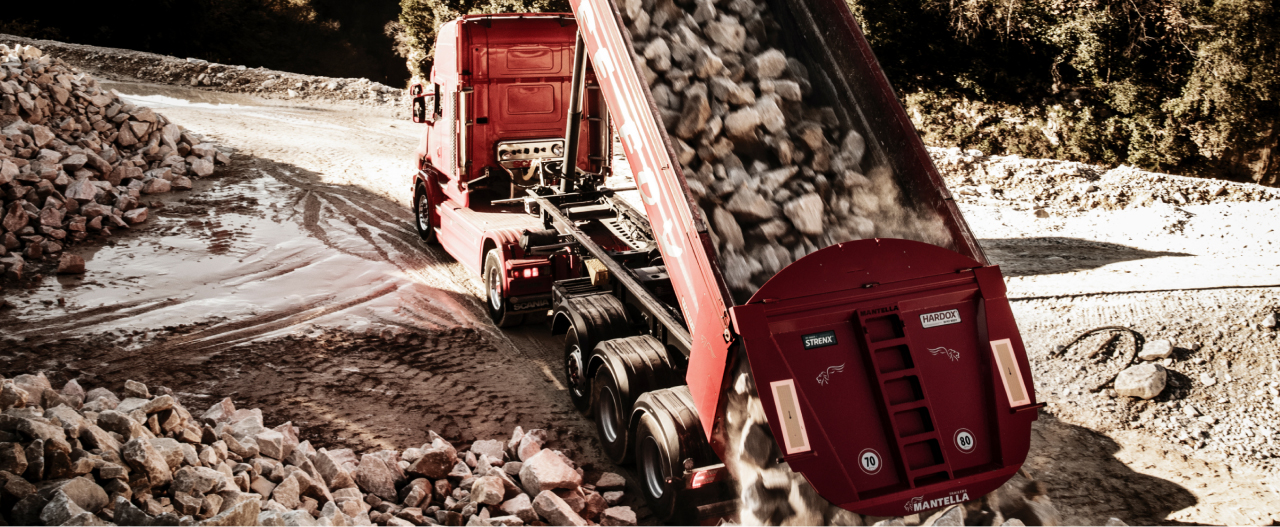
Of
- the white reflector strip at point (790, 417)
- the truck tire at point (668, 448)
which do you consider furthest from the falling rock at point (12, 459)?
the white reflector strip at point (790, 417)

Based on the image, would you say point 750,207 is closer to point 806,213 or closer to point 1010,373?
point 806,213

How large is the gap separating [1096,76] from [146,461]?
19197 mm

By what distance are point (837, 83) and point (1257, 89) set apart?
15.2 metres

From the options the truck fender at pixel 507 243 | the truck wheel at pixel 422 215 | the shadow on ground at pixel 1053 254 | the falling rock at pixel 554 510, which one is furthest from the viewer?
the truck wheel at pixel 422 215

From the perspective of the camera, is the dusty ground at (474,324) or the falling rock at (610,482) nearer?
the falling rock at (610,482)

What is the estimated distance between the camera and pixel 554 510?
5.11 meters

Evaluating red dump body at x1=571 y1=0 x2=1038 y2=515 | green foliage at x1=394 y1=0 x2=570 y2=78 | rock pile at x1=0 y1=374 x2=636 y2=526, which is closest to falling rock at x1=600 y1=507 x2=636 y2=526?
rock pile at x1=0 y1=374 x2=636 y2=526

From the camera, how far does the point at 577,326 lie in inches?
262

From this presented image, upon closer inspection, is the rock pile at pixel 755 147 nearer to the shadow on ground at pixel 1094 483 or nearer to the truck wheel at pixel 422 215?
the shadow on ground at pixel 1094 483

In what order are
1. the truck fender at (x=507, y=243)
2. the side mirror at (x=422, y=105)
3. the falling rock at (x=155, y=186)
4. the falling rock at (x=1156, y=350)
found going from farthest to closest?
the falling rock at (x=155, y=186) < the side mirror at (x=422, y=105) < the truck fender at (x=507, y=243) < the falling rock at (x=1156, y=350)

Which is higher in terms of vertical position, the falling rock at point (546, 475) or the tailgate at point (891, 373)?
the tailgate at point (891, 373)

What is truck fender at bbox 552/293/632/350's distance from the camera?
21.5 ft

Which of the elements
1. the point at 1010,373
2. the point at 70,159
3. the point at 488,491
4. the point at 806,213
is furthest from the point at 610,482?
the point at 70,159

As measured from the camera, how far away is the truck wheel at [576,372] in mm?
6672
